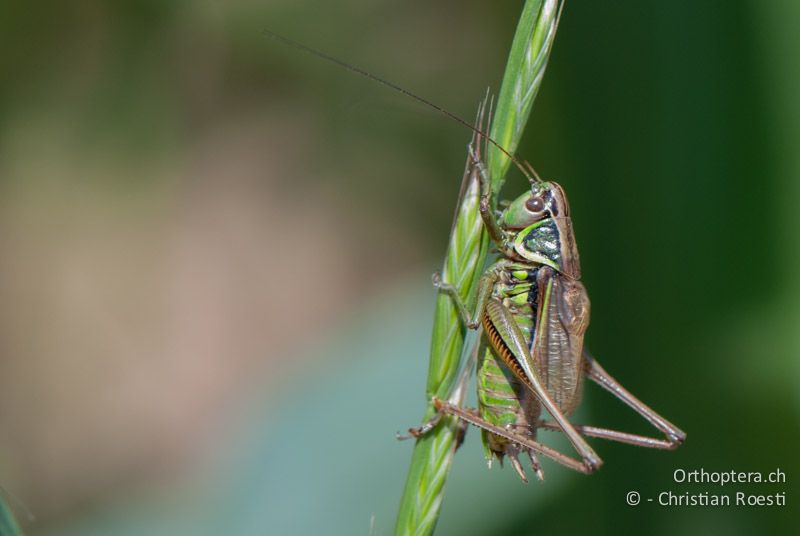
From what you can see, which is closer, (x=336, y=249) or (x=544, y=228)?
(x=544, y=228)

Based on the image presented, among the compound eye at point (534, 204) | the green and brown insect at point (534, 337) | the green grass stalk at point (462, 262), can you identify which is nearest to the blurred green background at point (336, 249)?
the green and brown insect at point (534, 337)

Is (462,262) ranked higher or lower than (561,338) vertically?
higher

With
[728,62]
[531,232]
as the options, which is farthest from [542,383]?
[728,62]

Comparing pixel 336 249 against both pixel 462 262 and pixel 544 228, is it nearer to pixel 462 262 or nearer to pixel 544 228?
pixel 544 228

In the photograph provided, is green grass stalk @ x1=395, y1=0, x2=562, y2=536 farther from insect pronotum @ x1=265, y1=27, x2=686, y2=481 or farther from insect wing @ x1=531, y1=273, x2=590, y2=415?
insect wing @ x1=531, y1=273, x2=590, y2=415

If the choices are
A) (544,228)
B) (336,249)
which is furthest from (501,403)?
(336,249)

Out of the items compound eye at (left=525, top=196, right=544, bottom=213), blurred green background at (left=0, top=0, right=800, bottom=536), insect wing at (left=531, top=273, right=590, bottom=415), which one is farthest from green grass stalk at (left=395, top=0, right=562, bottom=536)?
blurred green background at (left=0, top=0, right=800, bottom=536)

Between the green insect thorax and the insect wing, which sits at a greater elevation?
the green insect thorax
